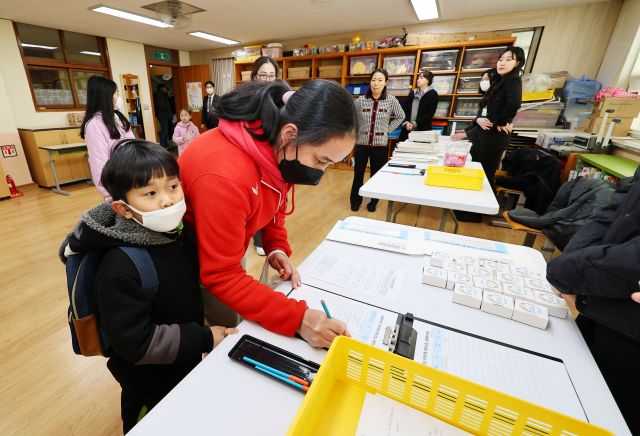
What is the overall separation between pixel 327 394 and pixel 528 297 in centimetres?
65

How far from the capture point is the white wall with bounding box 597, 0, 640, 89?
11.6 feet

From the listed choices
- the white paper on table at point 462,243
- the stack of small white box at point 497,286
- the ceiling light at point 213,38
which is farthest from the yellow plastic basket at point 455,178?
the ceiling light at point 213,38

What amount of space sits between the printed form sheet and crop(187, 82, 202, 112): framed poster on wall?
7.87 meters

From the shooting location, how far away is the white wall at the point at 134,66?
19.6 ft

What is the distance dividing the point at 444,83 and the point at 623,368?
5.05 meters

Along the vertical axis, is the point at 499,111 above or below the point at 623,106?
below

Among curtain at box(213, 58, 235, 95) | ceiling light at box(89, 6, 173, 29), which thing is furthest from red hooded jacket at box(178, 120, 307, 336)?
curtain at box(213, 58, 235, 95)

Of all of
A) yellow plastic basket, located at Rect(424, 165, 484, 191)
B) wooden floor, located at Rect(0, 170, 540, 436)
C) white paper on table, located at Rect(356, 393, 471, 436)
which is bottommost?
wooden floor, located at Rect(0, 170, 540, 436)

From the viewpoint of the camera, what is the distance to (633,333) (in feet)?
2.48

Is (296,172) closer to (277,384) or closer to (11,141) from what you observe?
(277,384)

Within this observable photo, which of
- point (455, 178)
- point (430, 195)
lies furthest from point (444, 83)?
point (430, 195)

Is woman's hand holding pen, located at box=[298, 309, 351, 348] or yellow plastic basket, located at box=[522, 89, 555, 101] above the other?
yellow plastic basket, located at box=[522, 89, 555, 101]

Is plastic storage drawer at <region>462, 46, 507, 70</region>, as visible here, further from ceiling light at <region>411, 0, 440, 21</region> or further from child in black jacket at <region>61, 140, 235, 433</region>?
child in black jacket at <region>61, 140, 235, 433</region>

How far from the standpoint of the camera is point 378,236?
4.05ft
